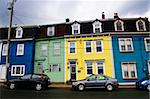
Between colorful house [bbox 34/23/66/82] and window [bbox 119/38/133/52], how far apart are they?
698 centimetres

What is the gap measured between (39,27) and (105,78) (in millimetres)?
13853

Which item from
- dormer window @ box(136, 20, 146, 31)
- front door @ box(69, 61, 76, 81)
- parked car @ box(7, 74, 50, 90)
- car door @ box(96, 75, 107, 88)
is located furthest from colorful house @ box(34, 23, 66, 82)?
dormer window @ box(136, 20, 146, 31)

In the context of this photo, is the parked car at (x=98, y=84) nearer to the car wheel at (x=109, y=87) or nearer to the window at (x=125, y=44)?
the car wheel at (x=109, y=87)

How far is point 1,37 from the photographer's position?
26453 millimetres

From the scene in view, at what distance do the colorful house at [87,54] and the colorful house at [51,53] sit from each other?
0.81 metres

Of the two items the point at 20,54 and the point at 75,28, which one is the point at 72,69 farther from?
the point at 20,54

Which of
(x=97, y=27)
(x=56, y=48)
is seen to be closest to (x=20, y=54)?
(x=56, y=48)

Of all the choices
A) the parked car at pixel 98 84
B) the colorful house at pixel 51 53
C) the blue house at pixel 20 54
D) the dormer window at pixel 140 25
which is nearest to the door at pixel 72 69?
the colorful house at pixel 51 53

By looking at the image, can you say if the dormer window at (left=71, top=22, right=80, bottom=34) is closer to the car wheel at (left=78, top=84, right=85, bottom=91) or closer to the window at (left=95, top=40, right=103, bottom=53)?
the window at (left=95, top=40, right=103, bottom=53)

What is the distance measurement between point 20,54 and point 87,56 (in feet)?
28.0

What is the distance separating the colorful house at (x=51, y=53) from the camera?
78.0 ft

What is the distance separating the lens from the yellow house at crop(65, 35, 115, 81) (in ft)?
75.3

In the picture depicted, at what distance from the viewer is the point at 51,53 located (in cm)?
2455

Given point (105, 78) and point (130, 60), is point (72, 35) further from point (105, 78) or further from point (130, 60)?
point (105, 78)
